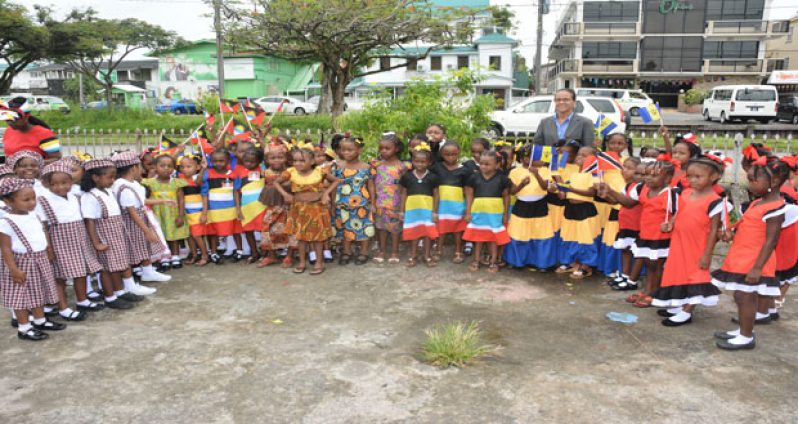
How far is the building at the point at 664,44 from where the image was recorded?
128ft

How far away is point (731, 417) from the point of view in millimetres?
3092

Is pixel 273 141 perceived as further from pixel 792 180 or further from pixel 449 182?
pixel 792 180

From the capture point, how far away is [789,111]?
24297 mm

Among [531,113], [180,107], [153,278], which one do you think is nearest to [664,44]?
[531,113]

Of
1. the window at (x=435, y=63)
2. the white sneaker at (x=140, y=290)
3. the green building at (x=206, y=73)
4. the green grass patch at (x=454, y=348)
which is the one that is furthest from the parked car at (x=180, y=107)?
the green grass patch at (x=454, y=348)

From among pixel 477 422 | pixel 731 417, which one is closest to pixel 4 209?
pixel 477 422

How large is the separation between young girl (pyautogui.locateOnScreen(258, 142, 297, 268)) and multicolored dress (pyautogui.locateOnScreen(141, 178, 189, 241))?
34.1 inches

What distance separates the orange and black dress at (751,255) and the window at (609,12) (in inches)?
1545

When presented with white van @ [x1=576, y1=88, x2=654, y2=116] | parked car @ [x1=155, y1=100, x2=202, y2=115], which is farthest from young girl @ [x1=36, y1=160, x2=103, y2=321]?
parked car @ [x1=155, y1=100, x2=202, y2=115]

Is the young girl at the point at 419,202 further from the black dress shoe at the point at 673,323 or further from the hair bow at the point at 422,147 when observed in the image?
the black dress shoe at the point at 673,323

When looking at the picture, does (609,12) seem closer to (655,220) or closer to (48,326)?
(655,220)

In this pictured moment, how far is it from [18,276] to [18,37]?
955 inches

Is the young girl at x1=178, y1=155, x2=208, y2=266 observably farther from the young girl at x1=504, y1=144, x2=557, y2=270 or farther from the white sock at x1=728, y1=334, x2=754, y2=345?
the white sock at x1=728, y1=334, x2=754, y2=345

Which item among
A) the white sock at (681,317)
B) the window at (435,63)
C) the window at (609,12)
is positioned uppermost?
the window at (609,12)
